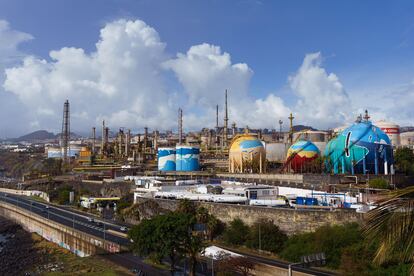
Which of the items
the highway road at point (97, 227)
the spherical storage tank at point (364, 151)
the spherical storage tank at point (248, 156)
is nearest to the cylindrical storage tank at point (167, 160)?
the spherical storage tank at point (248, 156)

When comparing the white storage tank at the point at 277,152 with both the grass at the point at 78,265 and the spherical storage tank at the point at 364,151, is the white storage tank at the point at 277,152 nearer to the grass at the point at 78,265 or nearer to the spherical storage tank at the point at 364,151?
the spherical storage tank at the point at 364,151

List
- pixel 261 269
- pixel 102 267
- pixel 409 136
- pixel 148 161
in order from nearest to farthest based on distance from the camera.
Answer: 1. pixel 261 269
2. pixel 102 267
3. pixel 148 161
4. pixel 409 136

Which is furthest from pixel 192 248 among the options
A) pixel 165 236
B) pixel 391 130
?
pixel 391 130

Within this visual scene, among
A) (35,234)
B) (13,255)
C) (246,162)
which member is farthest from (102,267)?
(246,162)

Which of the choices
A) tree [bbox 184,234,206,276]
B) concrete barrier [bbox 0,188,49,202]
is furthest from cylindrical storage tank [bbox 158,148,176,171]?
tree [bbox 184,234,206,276]

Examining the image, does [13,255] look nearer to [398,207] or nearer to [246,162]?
[246,162]

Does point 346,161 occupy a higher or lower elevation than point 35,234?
higher

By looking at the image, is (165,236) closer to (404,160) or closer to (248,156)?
(248,156)
